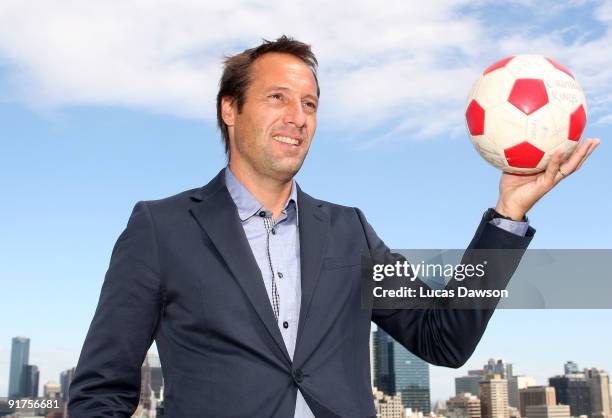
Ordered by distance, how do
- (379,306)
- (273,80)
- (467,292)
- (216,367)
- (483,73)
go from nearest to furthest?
1. (216,367)
2. (467,292)
3. (379,306)
4. (273,80)
5. (483,73)

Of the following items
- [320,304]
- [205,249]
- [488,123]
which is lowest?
[320,304]

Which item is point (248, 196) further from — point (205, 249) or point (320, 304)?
point (320, 304)

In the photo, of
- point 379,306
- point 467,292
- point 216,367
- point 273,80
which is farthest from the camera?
point 273,80

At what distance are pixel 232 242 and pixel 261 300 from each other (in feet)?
1.53

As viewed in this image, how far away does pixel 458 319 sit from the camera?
15.1ft


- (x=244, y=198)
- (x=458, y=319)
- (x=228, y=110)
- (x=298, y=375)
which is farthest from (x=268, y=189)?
(x=458, y=319)

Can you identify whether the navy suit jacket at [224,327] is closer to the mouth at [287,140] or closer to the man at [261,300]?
the man at [261,300]

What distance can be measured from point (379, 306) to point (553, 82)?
2.24m

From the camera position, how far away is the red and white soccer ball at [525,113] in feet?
16.8

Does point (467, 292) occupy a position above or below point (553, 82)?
below

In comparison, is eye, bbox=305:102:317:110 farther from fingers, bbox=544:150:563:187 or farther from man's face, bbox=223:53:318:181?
fingers, bbox=544:150:563:187

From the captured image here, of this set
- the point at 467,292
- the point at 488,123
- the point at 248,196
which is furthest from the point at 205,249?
the point at 488,123

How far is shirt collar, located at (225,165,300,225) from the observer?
4969 millimetres

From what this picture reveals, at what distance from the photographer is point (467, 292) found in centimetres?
457
